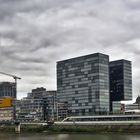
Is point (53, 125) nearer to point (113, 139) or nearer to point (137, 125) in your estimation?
point (137, 125)

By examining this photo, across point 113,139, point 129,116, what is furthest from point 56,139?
point 129,116

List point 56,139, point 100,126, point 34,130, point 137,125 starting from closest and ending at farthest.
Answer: point 56,139
point 137,125
point 100,126
point 34,130

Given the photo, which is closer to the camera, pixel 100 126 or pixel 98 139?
pixel 98 139

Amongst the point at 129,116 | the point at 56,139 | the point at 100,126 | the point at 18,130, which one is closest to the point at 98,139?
the point at 56,139

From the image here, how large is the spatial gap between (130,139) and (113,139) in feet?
15.6

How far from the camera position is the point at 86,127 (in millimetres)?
180000

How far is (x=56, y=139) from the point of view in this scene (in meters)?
123

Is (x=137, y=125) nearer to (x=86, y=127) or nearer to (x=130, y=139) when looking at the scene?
(x=86, y=127)

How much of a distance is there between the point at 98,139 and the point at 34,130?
79.5 meters

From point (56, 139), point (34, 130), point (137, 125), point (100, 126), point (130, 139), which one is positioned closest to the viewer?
point (130, 139)

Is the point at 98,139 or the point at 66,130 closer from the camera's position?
the point at 98,139

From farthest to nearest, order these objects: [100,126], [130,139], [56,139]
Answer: [100,126]
[56,139]
[130,139]

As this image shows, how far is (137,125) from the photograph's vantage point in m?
161

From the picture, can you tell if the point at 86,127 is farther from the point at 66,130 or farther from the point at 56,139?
the point at 56,139
